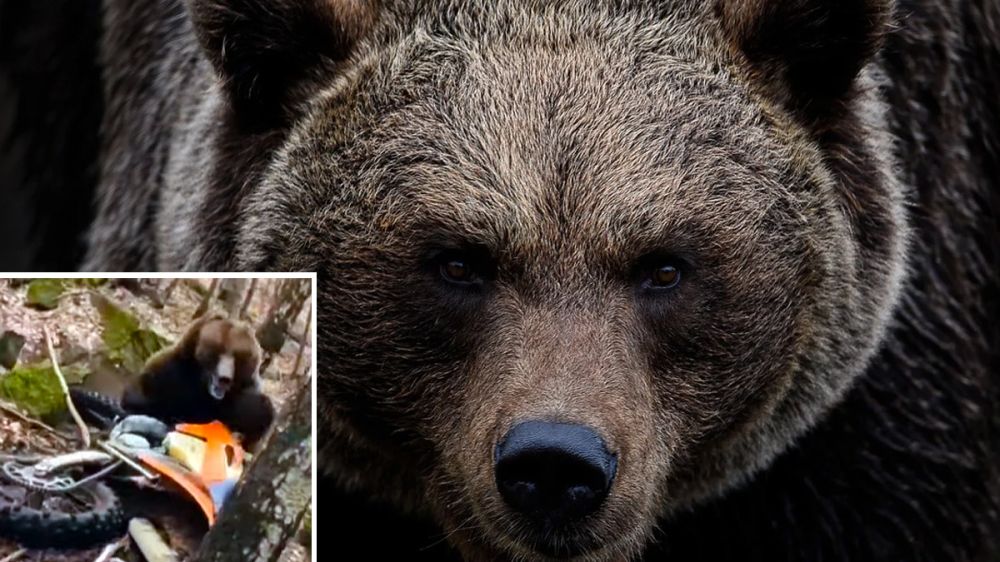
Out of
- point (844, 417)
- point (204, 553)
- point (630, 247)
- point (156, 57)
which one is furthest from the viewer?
point (156, 57)

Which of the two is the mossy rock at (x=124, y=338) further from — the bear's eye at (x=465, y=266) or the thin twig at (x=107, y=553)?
the bear's eye at (x=465, y=266)

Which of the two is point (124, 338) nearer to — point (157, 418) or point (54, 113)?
point (157, 418)

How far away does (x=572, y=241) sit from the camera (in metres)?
5.02

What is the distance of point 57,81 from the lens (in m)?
8.20

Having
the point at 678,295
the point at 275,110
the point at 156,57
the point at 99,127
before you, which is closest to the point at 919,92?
the point at 678,295

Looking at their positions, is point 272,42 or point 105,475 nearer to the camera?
point 105,475

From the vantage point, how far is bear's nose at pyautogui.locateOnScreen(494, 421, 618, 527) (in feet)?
15.3

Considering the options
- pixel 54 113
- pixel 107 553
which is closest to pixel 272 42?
pixel 107 553

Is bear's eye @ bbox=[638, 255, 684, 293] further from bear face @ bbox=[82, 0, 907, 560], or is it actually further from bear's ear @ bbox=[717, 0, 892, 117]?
bear's ear @ bbox=[717, 0, 892, 117]

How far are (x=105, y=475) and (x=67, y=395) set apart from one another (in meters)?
0.23

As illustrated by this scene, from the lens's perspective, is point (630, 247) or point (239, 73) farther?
point (239, 73)

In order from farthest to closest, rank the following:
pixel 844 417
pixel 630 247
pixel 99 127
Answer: pixel 99 127 < pixel 844 417 < pixel 630 247

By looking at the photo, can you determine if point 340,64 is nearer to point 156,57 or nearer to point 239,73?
point 239,73

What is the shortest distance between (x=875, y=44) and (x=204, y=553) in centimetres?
236
